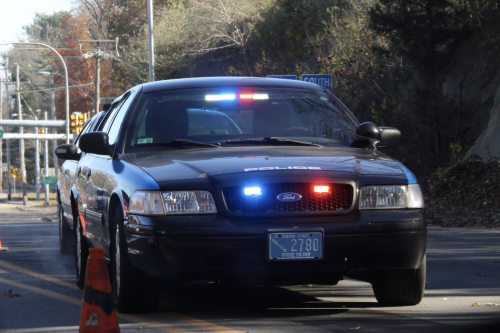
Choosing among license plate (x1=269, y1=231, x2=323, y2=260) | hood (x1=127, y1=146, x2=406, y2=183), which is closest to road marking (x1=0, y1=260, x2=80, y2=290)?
hood (x1=127, y1=146, x2=406, y2=183)

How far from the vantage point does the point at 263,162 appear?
5312mm

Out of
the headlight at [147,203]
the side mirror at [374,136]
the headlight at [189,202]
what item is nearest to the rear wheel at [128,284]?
the headlight at [147,203]

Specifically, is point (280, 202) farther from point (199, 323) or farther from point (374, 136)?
point (374, 136)

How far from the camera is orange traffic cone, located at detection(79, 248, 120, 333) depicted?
4266 millimetres

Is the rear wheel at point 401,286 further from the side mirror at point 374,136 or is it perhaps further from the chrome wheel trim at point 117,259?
the chrome wheel trim at point 117,259

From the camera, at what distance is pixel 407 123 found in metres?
21.6

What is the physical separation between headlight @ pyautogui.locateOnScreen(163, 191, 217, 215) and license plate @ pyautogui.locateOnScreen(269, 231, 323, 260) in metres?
0.43

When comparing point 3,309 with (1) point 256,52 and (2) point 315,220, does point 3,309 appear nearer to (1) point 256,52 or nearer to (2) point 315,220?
(2) point 315,220

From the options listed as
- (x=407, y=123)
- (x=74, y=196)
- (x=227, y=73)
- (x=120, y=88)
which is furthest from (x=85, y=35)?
(x=74, y=196)

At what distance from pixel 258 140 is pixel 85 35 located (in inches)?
2830

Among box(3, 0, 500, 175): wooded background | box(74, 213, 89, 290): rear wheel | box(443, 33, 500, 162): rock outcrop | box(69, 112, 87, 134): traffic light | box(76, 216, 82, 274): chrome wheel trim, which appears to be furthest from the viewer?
box(69, 112, 87, 134): traffic light

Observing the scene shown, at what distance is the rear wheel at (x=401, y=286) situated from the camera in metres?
5.59

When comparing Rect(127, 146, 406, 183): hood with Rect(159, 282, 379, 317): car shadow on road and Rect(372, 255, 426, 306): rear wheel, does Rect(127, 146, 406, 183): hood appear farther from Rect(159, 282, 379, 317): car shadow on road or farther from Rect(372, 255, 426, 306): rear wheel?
Rect(159, 282, 379, 317): car shadow on road

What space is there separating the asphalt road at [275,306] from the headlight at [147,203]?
2.43 feet
